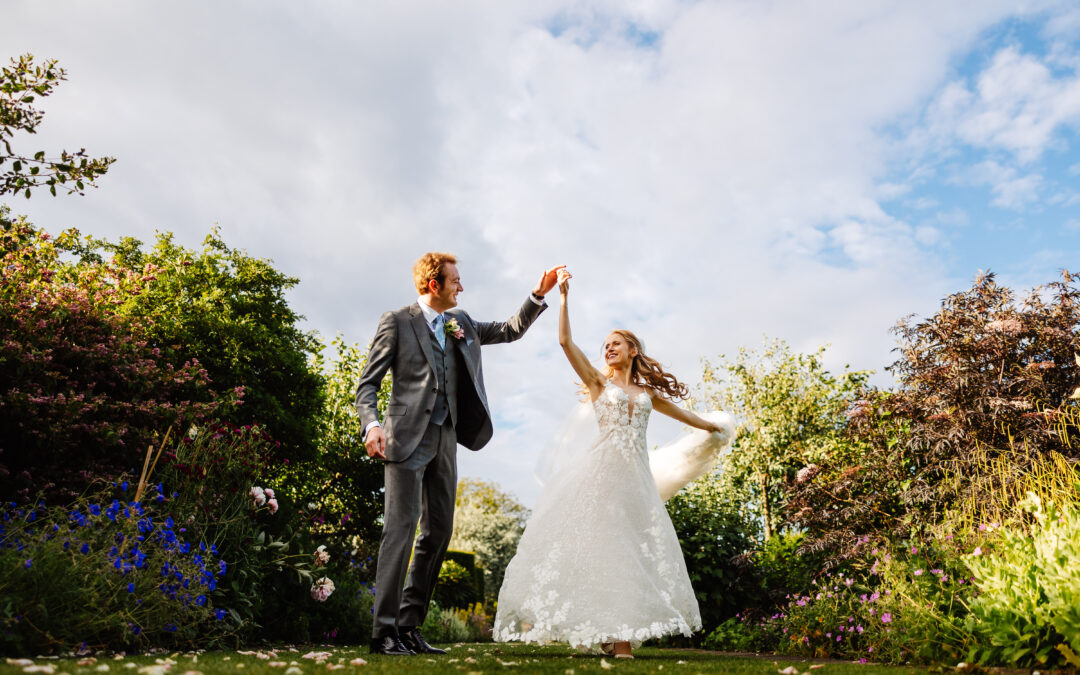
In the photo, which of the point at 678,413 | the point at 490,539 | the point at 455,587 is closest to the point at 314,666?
the point at 678,413

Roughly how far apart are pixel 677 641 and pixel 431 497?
4.81 metres

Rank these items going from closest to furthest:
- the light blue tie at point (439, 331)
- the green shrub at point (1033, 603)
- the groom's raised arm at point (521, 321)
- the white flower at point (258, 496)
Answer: the green shrub at point (1033, 603) < the light blue tie at point (439, 331) < the groom's raised arm at point (521, 321) < the white flower at point (258, 496)

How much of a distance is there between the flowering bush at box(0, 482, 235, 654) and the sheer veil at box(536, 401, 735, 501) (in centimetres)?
238

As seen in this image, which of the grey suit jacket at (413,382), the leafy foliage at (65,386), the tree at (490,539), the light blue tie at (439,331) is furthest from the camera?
the tree at (490,539)

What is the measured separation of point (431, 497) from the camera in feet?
14.3

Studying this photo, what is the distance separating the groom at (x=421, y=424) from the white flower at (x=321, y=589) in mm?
1796

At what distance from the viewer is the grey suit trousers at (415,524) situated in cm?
402

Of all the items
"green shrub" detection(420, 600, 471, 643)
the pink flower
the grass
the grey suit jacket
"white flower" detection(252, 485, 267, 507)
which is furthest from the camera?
"green shrub" detection(420, 600, 471, 643)

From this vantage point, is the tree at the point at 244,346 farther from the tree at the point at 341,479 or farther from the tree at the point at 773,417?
the tree at the point at 773,417

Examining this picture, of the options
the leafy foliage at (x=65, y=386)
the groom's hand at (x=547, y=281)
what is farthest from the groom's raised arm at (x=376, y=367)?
the leafy foliage at (x=65, y=386)

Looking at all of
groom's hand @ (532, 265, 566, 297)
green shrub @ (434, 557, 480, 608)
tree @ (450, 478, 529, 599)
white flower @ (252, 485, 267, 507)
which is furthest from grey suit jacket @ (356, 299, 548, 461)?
tree @ (450, 478, 529, 599)

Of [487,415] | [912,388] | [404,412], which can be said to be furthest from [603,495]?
[912,388]

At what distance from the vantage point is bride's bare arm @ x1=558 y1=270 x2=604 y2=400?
4809mm

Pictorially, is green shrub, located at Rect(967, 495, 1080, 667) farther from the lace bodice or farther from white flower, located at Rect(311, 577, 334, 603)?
white flower, located at Rect(311, 577, 334, 603)
